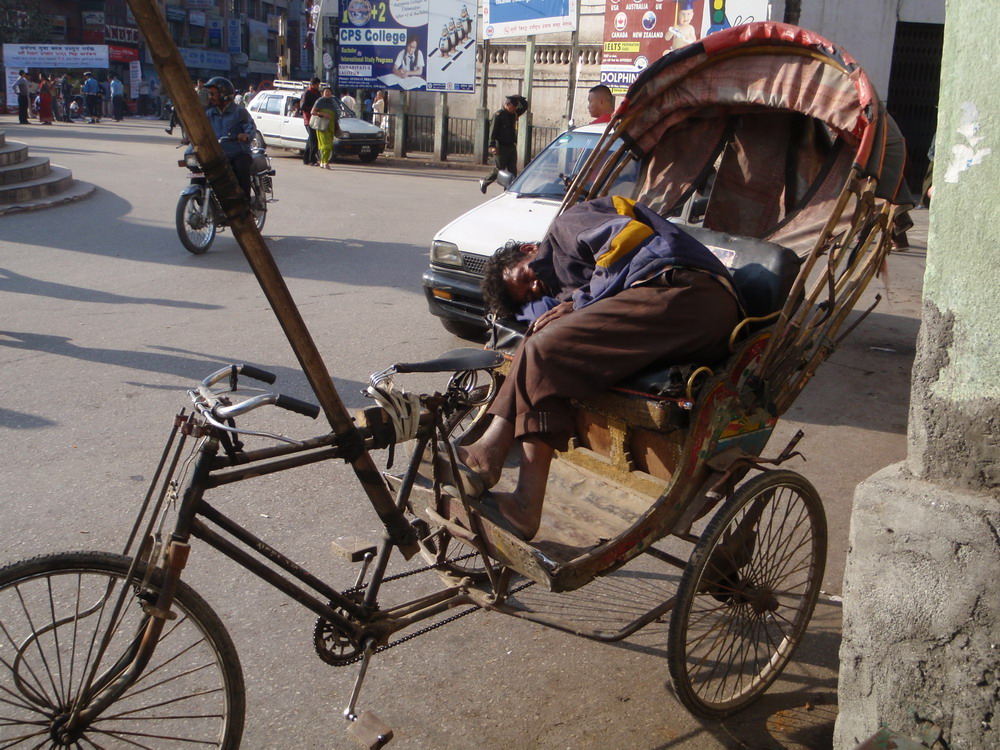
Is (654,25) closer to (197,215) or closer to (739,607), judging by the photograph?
(197,215)

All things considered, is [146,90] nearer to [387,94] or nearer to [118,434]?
[387,94]

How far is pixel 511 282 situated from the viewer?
150 inches

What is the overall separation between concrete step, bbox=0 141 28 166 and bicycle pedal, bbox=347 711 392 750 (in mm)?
14868

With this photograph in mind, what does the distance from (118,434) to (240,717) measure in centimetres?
313

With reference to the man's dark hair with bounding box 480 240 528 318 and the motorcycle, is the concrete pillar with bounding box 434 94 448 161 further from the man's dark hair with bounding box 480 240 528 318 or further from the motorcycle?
the man's dark hair with bounding box 480 240 528 318

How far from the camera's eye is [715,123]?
475 cm

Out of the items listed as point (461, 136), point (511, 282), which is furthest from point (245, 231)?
point (461, 136)

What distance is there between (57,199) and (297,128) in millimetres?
10184

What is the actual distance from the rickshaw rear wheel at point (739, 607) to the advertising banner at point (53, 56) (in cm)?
4247

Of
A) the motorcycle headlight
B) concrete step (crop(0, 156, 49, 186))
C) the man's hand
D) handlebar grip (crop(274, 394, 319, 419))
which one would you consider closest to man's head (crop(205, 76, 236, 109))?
the motorcycle headlight

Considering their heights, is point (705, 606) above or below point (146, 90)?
below

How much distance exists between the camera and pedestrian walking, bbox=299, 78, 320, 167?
2212 cm

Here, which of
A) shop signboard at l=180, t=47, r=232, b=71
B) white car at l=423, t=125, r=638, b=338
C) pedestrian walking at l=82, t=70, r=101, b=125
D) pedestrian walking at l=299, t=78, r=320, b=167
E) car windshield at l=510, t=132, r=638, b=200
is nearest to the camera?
white car at l=423, t=125, r=638, b=338

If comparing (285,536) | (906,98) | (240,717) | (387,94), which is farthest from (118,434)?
(387,94)
